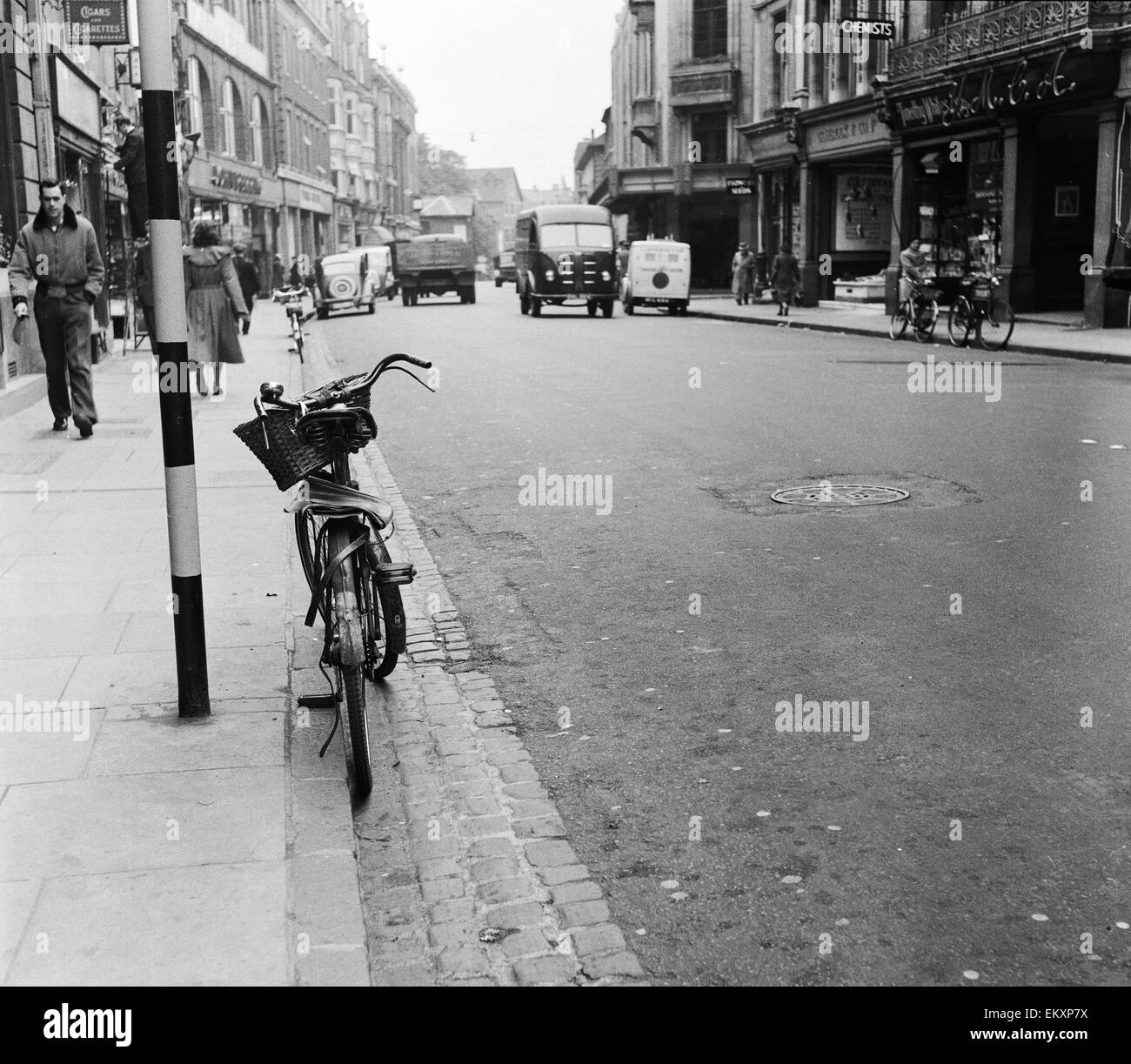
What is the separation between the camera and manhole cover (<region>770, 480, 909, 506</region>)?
887 cm

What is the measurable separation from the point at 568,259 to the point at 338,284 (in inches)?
248

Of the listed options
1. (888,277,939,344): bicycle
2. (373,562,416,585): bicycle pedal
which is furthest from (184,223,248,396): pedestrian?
(888,277,939,344): bicycle

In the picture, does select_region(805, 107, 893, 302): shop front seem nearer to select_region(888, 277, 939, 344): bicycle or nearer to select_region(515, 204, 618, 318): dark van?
select_region(515, 204, 618, 318): dark van

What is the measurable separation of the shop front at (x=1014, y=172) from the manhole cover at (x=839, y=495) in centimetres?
1687

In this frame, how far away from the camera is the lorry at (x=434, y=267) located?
51688 millimetres

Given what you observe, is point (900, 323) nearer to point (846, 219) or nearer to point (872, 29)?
point (872, 29)

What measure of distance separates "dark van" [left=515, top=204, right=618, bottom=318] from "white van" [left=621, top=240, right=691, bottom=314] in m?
1.01

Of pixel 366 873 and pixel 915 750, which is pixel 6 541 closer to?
pixel 366 873

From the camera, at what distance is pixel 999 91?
86.1 ft

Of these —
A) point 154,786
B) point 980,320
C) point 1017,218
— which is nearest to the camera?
point 154,786

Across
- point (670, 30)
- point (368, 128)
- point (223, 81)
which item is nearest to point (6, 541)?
point (223, 81)

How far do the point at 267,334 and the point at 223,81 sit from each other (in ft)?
69.8

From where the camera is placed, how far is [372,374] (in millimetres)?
4828

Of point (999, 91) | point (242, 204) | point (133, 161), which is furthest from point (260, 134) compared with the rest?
point (133, 161)
